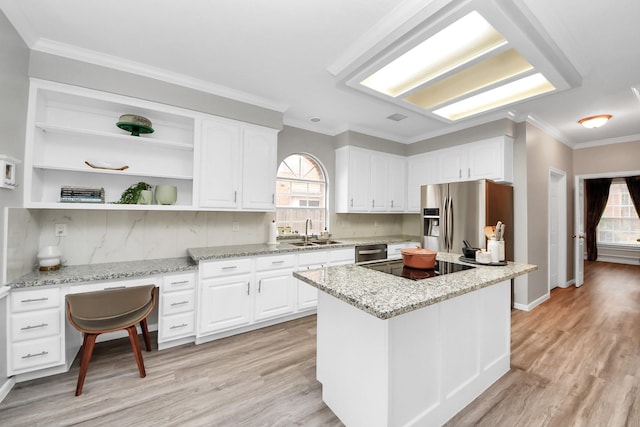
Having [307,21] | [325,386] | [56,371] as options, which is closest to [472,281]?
[325,386]

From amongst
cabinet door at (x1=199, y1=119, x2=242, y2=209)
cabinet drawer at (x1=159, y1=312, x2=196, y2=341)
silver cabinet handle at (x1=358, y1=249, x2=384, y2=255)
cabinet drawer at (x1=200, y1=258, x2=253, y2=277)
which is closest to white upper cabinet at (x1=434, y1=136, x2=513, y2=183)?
silver cabinet handle at (x1=358, y1=249, x2=384, y2=255)

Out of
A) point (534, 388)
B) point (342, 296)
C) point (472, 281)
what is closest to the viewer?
point (342, 296)

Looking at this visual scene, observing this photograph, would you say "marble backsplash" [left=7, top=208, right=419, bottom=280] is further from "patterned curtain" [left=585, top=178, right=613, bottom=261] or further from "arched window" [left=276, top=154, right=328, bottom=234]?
"patterned curtain" [left=585, top=178, right=613, bottom=261]

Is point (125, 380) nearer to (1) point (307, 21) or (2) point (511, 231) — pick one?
(1) point (307, 21)

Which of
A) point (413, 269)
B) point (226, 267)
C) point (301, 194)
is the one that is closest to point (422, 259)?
point (413, 269)

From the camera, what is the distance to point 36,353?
6.47 feet

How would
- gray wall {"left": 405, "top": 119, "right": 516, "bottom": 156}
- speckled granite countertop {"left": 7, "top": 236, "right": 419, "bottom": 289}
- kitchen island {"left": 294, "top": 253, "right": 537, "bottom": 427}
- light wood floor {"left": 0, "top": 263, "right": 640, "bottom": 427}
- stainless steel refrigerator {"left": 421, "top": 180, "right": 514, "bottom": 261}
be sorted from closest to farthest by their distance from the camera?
kitchen island {"left": 294, "top": 253, "right": 537, "bottom": 427}
light wood floor {"left": 0, "top": 263, "right": 640, "bottom": 427}
speckled granite countertop {"left": 7, "top": 236, "right": 419, "bottom": 289}
stainless steel refrigerator {"left": 421, "top": 180, "right": 514, "bottom": 261}
gray wall {"left": 405, "top": 119, "right": 516, "bottom": 156}

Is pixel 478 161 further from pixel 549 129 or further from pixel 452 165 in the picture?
pixel 549 129

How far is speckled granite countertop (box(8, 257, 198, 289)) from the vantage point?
199 centimetres

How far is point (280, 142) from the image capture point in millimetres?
3807

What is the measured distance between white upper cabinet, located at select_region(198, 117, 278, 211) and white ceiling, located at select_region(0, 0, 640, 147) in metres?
0.39

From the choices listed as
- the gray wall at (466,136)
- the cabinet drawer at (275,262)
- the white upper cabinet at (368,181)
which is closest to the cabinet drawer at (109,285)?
the cabinet drawer at (275,262)

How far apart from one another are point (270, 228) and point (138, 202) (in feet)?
4.93

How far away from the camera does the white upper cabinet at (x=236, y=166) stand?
2.86m
